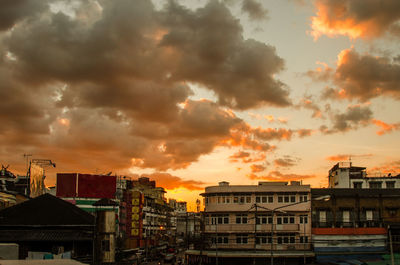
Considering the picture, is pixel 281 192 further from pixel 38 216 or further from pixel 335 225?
pixel 38 216

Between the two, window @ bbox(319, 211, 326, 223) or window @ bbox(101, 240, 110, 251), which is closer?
window @ bbox(101, 240, 110, 251)

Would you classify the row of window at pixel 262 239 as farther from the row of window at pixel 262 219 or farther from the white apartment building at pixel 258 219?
the row of window at pixel 262 219

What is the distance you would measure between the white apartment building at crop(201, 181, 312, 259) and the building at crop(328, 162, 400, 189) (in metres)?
25.3

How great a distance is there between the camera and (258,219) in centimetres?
7300

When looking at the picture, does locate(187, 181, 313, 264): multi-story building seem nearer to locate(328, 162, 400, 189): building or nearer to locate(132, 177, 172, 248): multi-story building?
locate(328, 162, 400, 189): building

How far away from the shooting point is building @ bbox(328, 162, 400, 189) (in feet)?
308

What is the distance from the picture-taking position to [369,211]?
71.8m

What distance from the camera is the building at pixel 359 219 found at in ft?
232

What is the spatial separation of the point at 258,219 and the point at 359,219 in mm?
15082

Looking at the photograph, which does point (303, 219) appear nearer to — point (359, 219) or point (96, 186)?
point (359, 219)

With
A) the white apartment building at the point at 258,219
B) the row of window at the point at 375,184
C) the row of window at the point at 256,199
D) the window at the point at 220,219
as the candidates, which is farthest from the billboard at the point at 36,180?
the row of window at the point at 375,184

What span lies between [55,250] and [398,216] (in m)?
49.7

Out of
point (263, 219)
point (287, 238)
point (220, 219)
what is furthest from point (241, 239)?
point (287, 238)

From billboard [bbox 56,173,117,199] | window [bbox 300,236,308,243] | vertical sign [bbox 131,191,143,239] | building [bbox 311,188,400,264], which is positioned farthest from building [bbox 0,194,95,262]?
vertical sign [bbox 131,191,143,239]
